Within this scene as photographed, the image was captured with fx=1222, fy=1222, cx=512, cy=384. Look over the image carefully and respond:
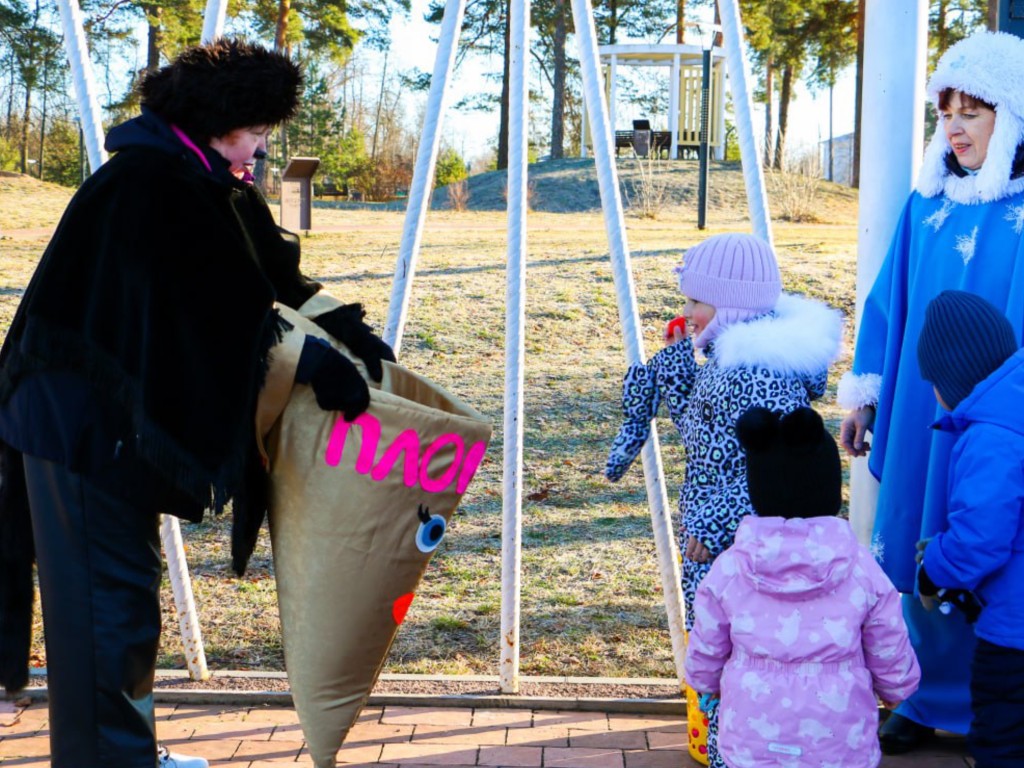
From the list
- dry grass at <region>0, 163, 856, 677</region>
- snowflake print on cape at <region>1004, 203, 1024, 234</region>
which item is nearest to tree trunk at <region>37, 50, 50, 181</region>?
dry grass at <region>0, 163, 856, 677</region>

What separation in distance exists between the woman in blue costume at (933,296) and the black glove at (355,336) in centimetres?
119

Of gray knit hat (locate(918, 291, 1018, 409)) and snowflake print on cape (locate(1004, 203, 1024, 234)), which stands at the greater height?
snowflake print on cape (locate(1004, 203, 1024, 234))

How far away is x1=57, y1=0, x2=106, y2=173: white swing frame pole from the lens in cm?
310

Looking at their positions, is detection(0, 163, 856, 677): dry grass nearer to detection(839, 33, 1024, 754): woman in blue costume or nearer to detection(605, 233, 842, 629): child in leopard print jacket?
detection(839, 33, 1024, 754): woman in blue costume

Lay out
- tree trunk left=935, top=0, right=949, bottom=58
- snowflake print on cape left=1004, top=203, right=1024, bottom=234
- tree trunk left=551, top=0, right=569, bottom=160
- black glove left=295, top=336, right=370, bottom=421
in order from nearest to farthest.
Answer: black glove left=295, top=336, right=370, bottom=421
snowflake print on cape left=1004, top=203, right=1024, bottom=234
tree trunk left=935, top=0, right=949, bottom=58
tree trunk left=551, top=0, right=569, bottom=160

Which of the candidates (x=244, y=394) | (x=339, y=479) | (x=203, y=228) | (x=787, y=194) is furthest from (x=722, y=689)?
(x=787, y=194)

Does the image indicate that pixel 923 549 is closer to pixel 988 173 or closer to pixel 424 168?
pixel 988 173

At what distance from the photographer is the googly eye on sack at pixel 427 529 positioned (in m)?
2.66

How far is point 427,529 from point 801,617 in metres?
0.83

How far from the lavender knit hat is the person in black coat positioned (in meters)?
0.78

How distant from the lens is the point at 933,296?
114 inches

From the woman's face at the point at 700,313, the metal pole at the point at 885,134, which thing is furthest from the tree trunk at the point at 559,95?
the woman's face at the point at 700,313

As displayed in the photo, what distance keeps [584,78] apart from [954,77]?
918 mm

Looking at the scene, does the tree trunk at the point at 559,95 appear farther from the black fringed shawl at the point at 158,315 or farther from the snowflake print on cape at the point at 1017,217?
the black fringed shawl at the point at 158,315
